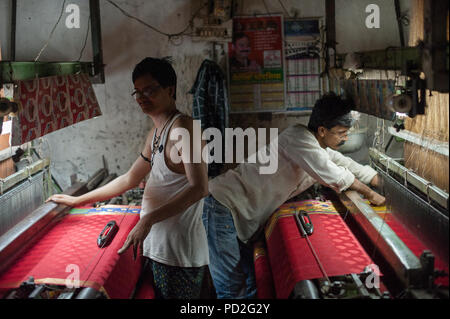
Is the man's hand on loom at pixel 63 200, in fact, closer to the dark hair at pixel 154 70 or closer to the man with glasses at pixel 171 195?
the man with glasses at pixel 171 195

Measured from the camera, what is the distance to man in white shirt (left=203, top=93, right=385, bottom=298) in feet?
10.2

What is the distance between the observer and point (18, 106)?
2.41m

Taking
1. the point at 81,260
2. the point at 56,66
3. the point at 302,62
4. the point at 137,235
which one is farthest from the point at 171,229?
the point at 302,62

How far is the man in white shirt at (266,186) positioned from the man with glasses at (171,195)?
0.68 metres

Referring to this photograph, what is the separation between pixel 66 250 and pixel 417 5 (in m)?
2.42

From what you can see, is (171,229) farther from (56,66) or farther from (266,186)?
(56,66)

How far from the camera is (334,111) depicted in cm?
306

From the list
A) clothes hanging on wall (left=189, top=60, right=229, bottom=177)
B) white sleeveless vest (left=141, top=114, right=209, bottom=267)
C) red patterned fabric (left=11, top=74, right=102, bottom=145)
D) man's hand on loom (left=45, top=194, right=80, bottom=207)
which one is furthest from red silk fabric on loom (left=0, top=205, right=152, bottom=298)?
clothes hanging on wall (left=189, top=60, right=229, bottom=177)

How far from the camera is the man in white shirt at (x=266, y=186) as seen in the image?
10.2ft

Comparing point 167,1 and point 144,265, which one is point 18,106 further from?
A: point 167,1

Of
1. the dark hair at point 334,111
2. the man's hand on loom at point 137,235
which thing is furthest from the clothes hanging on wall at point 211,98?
the man's hand on loom at point 137,235

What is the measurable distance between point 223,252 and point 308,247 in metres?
0.77

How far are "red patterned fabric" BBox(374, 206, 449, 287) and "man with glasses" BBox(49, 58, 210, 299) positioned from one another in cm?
95

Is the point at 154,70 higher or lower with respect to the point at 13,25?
lower
